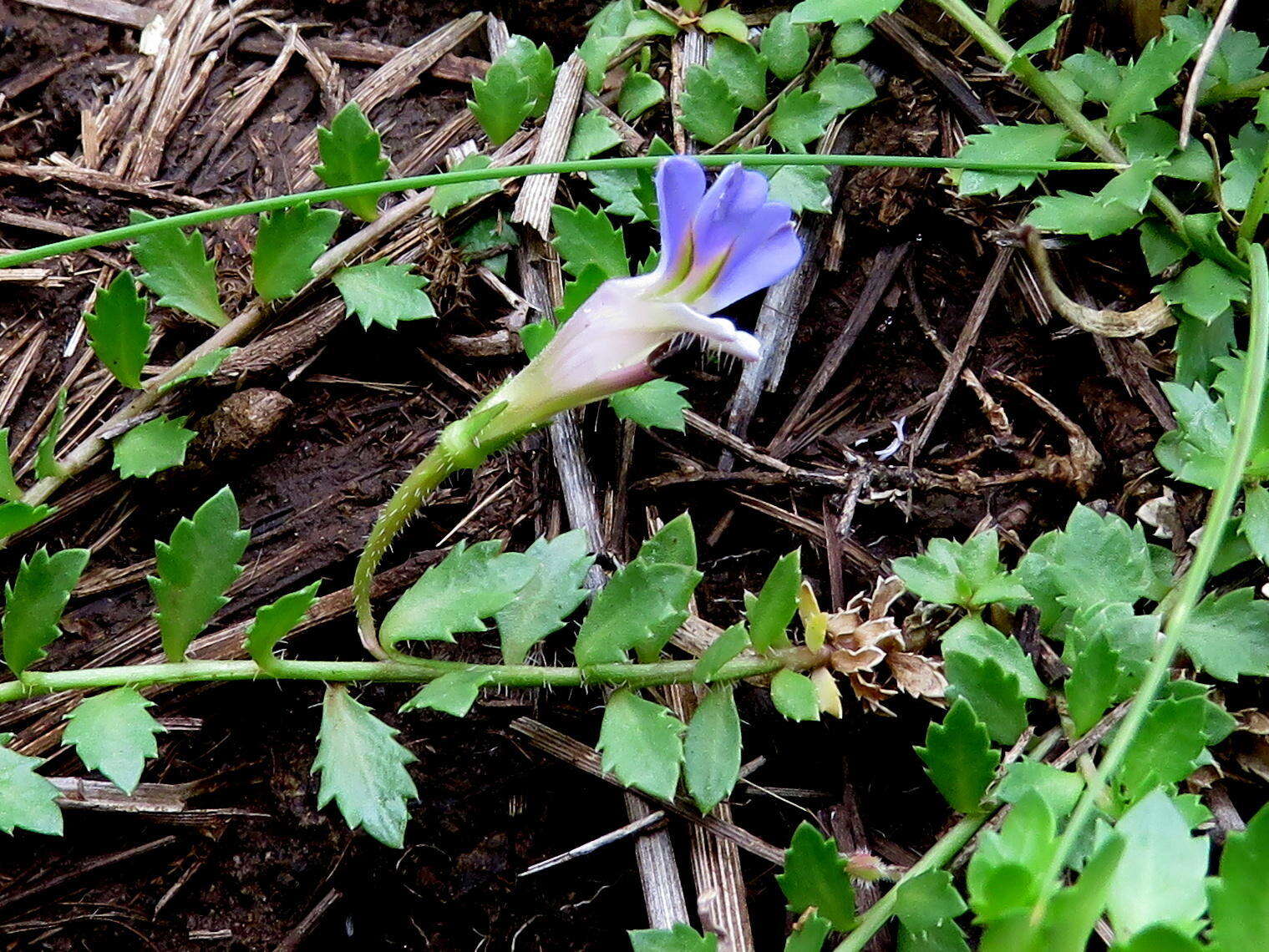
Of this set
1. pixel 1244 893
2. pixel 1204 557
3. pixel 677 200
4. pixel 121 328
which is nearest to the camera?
pixel 1244 893

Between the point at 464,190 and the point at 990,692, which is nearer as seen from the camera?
the point at 990,692

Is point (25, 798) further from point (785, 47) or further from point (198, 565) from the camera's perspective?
point (785, 47)

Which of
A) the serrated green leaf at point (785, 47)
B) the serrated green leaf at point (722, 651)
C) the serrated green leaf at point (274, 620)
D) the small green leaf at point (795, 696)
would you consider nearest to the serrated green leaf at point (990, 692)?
the small green leaf at point (795, 696)

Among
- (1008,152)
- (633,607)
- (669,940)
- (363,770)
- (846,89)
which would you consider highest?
(846,89)

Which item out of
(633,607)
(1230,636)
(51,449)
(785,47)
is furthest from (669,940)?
(785,47)

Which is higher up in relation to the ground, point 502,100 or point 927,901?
point 502,100

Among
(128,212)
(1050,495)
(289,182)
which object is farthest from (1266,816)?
(128,212)
